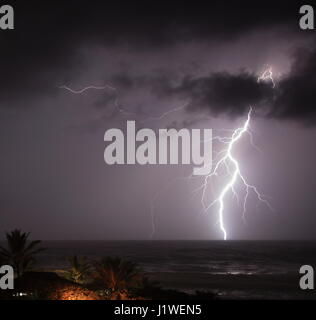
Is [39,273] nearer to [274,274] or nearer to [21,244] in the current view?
[21,244]

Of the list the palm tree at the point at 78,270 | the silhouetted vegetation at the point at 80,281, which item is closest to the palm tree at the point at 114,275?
the silhouetted vegetation at the point at 80,281

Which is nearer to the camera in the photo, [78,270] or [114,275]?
[114,275]

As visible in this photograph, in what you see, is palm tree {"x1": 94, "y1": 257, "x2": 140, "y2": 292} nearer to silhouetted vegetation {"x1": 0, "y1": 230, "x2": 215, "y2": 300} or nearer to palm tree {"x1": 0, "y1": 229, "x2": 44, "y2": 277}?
silhouetted vegetation {"x1": 0, "y1": 230, "x2": 215, "y2": 300}

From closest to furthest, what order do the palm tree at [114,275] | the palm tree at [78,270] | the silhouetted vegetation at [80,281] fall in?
the silhouetted vegetation at [80,281] < the palm tree at [114,275] < the palm tree at [78,270]

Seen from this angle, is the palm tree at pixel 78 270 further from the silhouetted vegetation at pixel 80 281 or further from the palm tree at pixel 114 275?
the palm tree at pixel 114 275

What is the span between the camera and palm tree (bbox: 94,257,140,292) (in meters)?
16.2

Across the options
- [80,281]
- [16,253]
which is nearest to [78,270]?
[80,281]

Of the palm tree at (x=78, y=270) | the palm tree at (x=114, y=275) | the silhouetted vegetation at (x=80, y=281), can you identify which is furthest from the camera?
the palm tree at (x=78, y=270)

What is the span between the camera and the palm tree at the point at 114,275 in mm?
16203

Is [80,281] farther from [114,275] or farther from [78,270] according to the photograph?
[114,275]

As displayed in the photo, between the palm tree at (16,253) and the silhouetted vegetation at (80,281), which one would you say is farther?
the palm tree at (16,253)

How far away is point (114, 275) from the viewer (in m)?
16.2

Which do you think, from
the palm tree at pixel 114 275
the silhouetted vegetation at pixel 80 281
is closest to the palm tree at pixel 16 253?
the silhouetted vegetation at pixel 80 281
